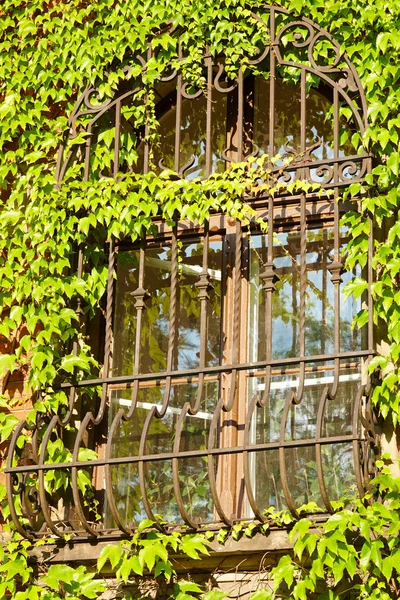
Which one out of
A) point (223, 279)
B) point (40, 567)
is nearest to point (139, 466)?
point (40, 567)

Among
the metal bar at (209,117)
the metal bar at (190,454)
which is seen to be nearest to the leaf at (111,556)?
the metal bar at (190,454)

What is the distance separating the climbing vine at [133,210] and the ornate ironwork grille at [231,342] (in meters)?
0.10

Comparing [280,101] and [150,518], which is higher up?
[280,101]

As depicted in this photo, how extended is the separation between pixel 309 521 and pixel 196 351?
131 centimetres

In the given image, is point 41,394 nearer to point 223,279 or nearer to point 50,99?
point 223,279

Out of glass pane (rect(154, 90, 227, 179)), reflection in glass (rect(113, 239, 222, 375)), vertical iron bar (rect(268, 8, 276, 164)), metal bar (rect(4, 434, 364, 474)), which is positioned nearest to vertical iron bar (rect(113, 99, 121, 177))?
glass pane (rect(154, 90, 227, 179))

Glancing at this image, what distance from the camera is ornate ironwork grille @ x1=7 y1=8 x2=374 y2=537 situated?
5.79 meters

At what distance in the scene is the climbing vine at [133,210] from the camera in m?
5.40

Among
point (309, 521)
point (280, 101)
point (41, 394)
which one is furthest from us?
point (280, 101)

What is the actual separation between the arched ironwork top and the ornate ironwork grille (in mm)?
11

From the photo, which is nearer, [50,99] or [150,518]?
[150,518]

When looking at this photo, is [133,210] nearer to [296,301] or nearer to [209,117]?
[209,117]

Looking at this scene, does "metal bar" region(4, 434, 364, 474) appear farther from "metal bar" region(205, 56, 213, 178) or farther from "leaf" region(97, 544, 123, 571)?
"metal bar" region(205, 56, 213, 178)

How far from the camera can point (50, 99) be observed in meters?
6.92
